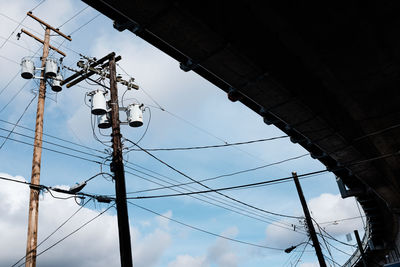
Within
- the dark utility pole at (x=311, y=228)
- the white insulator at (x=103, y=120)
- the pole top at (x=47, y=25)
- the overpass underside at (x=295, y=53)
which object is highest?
the pole top at (x=47, y=25)

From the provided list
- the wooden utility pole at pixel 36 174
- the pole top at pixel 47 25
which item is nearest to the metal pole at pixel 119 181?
the wooden utility pole at pixel 36 174

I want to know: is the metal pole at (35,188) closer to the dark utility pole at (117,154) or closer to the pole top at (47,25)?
the dark utility pole at (117,154)

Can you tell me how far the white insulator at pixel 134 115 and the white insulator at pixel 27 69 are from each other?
5.56 metres

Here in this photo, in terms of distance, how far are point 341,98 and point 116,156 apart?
6.71 m

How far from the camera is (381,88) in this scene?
7.62 m

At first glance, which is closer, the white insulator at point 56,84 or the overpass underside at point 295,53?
the overpass underside at point 295,53

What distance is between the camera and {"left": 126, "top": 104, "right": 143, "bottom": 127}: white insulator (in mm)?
10773

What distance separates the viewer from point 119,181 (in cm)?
866

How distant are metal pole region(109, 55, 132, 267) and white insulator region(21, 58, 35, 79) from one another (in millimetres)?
4537

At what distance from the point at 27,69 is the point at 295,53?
38.3 feet

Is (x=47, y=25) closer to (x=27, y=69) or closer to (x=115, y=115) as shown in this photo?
(x=27, y=69)

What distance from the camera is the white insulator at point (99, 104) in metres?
10.1

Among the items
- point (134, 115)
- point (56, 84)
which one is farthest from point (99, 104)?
point (56, 84)

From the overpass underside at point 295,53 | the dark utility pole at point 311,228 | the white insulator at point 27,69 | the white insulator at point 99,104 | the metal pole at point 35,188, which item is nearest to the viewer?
the overpass underside at point 295,53
